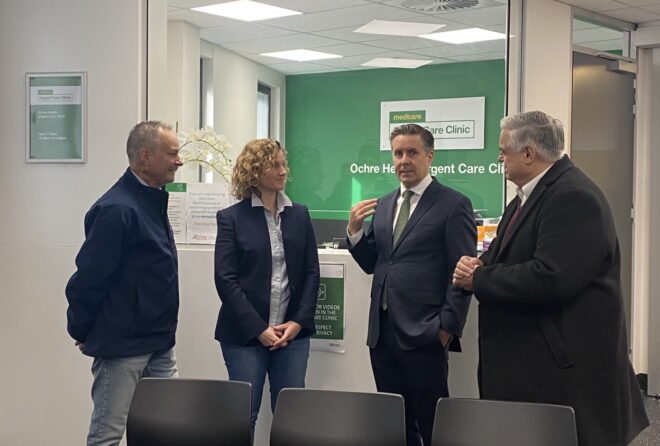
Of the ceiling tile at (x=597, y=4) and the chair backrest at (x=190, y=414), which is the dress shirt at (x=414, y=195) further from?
the ceiling tile at (x=597, y=4)

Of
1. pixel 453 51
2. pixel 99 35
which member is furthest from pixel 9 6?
pixel 453 51

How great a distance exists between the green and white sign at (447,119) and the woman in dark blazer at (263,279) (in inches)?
82.7

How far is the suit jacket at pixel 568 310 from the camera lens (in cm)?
241

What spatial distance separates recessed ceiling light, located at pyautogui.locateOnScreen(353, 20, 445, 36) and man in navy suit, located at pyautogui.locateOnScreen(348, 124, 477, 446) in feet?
9.29

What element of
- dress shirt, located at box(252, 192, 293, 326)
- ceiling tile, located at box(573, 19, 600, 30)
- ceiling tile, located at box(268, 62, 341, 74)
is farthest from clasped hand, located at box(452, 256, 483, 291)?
ceiling tile, located at box(268, 62, 341, 74)

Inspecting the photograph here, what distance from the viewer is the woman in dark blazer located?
332 centimetres

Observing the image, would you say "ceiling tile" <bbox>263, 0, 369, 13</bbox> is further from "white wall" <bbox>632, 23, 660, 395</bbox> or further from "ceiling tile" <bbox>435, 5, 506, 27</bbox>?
"white wall" <bbox>632, 23, 660, 395</bbox>

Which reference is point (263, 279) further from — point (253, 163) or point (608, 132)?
point (608, 132)

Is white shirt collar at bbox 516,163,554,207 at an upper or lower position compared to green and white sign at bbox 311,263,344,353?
upper

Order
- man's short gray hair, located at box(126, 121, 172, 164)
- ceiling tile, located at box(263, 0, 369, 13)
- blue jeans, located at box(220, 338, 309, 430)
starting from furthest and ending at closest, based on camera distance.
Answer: ceiling tile, located at box(263, 0, 369, 13), blue jeans, located at box(220, 338, 309, 430), man's short gray hair, located at box(126, 121, 172, 164)

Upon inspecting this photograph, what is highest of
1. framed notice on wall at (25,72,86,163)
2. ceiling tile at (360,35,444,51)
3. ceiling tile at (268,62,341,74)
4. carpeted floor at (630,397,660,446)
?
ceiling tile at (360,35,444,51)

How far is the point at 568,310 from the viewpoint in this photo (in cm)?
246

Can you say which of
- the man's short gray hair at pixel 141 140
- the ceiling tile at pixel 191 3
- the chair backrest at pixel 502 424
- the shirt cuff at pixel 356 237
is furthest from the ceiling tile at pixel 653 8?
the chair backrest at pixel 502 424

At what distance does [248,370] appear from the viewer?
333 centimetres
